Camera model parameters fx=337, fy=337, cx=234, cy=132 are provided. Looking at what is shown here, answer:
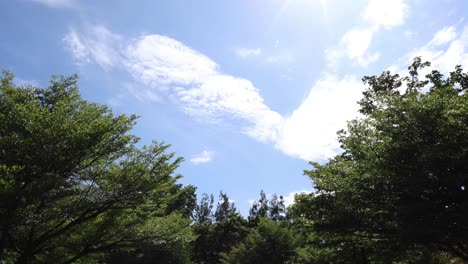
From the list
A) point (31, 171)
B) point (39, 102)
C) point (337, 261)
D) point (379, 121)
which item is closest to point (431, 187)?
point (379, 121)

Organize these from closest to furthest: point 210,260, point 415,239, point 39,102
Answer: point 415,239 → point 39,102 → point 210,260

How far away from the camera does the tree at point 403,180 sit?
A: 29.9ft

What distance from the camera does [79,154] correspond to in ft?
33.9

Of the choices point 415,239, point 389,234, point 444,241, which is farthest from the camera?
point 389,234

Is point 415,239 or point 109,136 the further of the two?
point 109,136

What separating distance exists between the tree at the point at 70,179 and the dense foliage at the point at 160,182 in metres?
0.04

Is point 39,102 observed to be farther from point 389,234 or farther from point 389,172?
point 389,234

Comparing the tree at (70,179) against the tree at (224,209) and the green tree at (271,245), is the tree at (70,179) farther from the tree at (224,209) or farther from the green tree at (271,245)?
the tree at (224,209)

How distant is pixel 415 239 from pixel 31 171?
11284 millimetres

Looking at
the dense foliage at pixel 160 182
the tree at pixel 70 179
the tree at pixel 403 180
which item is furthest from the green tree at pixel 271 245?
the tree at pixel 403 180

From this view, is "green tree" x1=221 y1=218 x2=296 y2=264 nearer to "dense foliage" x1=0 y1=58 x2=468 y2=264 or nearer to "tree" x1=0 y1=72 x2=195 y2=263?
"dense foliage" x1=0 y1=58 x2=468 y2=264

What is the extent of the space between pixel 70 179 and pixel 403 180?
408 inches

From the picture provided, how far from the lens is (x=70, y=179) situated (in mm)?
11211

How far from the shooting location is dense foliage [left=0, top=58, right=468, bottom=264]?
9250 millimetres
